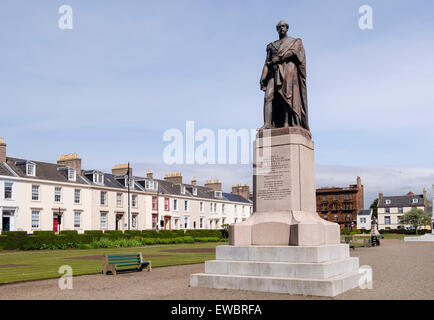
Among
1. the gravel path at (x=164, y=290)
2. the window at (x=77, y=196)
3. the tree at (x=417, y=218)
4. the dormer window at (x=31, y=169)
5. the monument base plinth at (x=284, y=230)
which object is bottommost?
the tree at (x=417, y=218)

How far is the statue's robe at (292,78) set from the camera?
44.5ft

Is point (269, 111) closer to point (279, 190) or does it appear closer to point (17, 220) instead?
point (279, 190)

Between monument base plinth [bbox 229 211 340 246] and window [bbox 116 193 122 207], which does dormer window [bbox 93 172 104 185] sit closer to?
window [bbox 116 193 122 207]

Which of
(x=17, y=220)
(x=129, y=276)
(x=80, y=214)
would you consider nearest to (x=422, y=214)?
(x=80, y=214)

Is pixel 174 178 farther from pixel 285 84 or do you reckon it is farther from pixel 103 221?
pixel 285 84

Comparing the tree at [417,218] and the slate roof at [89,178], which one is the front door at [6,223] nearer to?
the slate roof at [89,178]

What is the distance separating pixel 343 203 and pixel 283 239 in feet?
350

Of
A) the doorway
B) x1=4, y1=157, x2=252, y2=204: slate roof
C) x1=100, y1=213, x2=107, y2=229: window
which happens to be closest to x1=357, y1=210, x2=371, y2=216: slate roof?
x1=4, y1=157, x2=252, y2=204: slate roof

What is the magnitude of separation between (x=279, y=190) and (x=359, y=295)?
347 centimetres

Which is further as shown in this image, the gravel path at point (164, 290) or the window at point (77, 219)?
the window at point (77, 219)

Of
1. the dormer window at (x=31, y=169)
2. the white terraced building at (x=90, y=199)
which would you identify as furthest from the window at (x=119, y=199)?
the dormer window at (x=31, y=169)

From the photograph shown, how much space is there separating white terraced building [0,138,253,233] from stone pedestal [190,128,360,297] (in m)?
41.8

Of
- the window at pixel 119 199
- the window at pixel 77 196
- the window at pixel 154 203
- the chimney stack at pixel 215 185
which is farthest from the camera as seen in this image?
the chimney stack at pixel 215 185

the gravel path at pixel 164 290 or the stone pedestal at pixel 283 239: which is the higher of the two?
the stone pedestal at pixel 283 239
